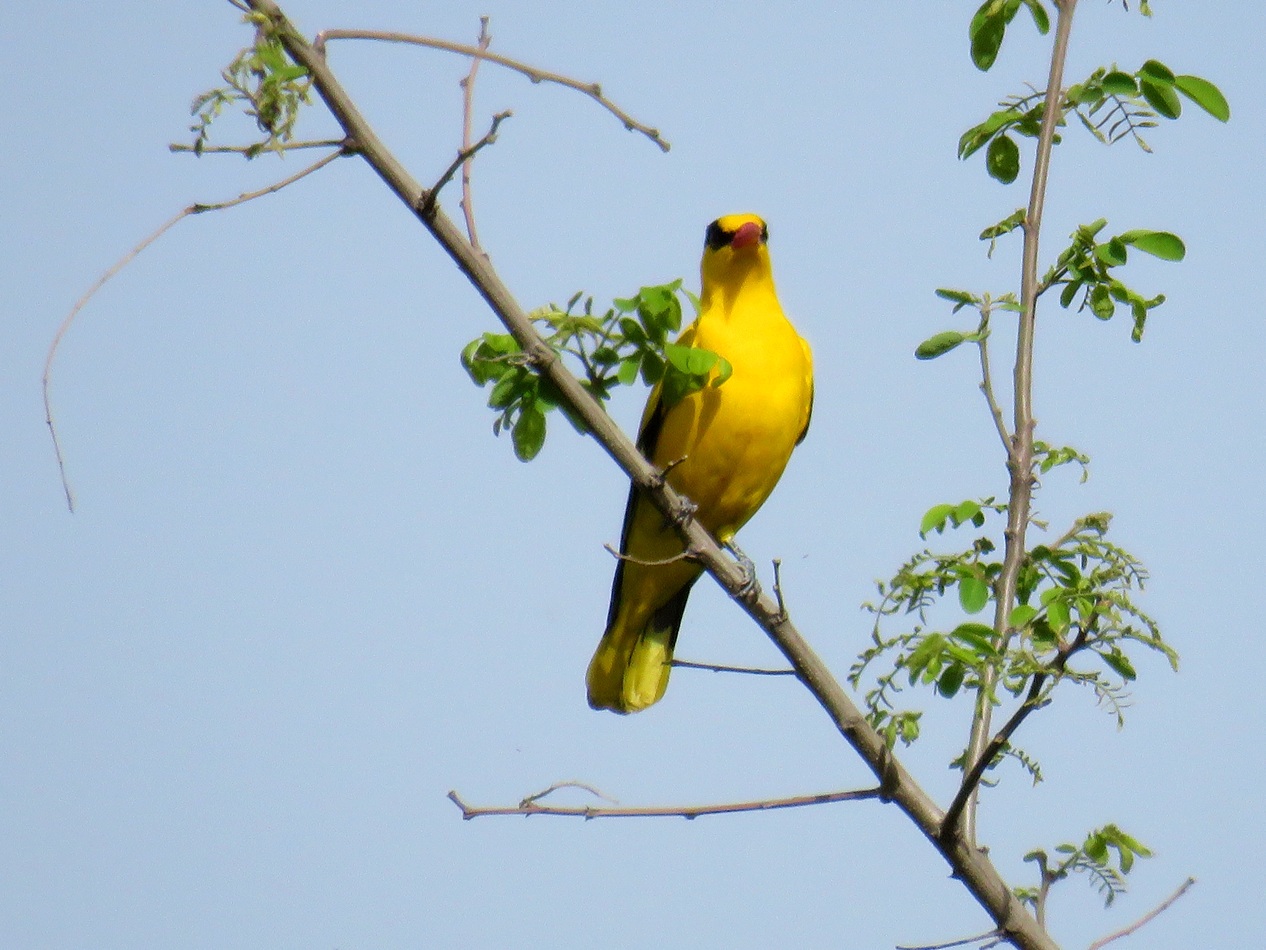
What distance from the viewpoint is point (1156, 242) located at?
3.31 metres

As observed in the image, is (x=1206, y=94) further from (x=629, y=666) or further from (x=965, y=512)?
(x=629, y=666)

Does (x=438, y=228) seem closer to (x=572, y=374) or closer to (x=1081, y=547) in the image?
(x=572, y=374)

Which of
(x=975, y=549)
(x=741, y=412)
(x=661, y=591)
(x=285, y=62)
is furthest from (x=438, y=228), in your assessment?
(x=661, y=591)

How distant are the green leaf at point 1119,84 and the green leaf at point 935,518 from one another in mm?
1096

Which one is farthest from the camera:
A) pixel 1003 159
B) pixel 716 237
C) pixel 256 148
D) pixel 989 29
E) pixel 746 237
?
pixel 716 237

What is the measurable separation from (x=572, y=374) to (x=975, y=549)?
118 centimetres

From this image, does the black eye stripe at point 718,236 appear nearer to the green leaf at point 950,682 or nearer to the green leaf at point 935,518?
the green leaf at point 935,518

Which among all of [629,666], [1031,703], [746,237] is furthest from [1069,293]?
[629,666]

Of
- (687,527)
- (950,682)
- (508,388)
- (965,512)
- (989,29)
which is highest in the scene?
(989,29)

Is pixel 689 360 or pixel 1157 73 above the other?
pixel 1157 73

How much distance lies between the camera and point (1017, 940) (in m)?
2.75

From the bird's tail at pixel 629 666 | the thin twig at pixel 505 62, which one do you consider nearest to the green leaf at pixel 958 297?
the thin twig at pixel 505 62

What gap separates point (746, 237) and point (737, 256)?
0.25 ft

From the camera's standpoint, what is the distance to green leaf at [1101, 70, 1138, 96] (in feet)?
10.6
